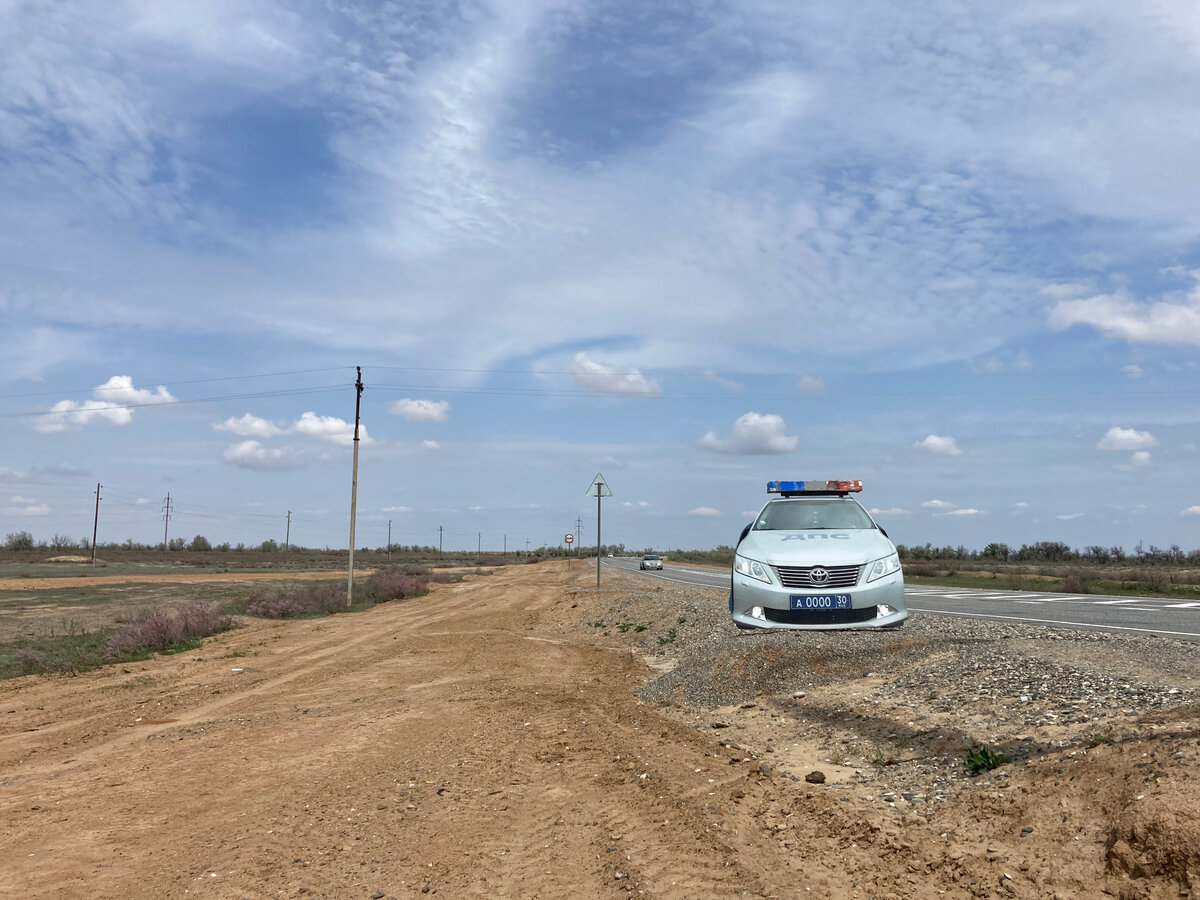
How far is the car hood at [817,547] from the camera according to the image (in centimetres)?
869

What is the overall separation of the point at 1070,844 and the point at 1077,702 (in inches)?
113

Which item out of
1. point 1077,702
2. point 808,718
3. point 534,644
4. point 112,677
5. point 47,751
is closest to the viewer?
point 1077,702

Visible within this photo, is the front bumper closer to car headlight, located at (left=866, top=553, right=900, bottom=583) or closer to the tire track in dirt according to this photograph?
car headlight, located at (left=866, top=553, right=900, bottom=583)

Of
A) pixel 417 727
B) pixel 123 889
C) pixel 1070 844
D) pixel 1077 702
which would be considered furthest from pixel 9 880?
pixel 1077 702

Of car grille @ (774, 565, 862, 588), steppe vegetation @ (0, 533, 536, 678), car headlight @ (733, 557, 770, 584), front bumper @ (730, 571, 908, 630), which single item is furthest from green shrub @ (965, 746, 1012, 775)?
steppe vegetation @ (0, 533, 536, 678)

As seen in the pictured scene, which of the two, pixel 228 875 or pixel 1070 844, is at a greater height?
pixel 1070 844

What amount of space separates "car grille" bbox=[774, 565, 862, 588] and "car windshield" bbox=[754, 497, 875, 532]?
4.24 feet

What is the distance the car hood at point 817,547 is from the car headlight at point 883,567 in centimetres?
6

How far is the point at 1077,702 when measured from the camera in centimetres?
693

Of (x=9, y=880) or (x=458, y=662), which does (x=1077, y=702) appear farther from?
(x=458, y=662)

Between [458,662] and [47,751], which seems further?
[458,662]

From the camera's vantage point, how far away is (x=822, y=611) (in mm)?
8469

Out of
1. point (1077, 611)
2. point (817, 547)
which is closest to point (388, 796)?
point (817, 547)

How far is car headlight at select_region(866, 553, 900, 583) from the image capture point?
864 cm
